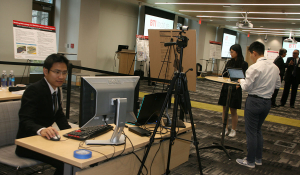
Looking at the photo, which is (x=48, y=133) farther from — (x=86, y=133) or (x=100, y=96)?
(x=100, y=96)

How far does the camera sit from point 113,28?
987cm

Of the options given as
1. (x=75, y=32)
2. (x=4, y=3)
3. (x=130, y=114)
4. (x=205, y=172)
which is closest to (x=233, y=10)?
(x=75, y=32)

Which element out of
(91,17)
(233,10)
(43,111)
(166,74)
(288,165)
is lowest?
(288,165)

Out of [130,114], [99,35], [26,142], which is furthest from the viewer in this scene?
[99,35]

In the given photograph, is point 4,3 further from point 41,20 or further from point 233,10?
point 233,10

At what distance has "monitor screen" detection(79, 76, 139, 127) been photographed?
5.45 feet

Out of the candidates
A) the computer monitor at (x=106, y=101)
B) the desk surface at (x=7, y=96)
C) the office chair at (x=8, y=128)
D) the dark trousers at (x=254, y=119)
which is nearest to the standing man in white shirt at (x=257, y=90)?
the dark trousers at (x=254, y=119)

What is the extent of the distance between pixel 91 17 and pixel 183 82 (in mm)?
6767

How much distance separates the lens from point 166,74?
3725mm

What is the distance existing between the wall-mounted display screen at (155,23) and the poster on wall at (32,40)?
548cm

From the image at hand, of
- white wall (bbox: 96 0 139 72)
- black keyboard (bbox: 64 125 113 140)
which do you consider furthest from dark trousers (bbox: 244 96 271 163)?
white wall (bbox: 96 0 139 72)

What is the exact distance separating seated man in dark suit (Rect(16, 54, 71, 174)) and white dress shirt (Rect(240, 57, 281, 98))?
1930 mm

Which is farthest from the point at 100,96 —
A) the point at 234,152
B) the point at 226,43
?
the point at 226,43

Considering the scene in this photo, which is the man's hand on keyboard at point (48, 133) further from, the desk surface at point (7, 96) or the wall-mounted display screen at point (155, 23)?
the wall-mounted display screen at point (155, 23)
